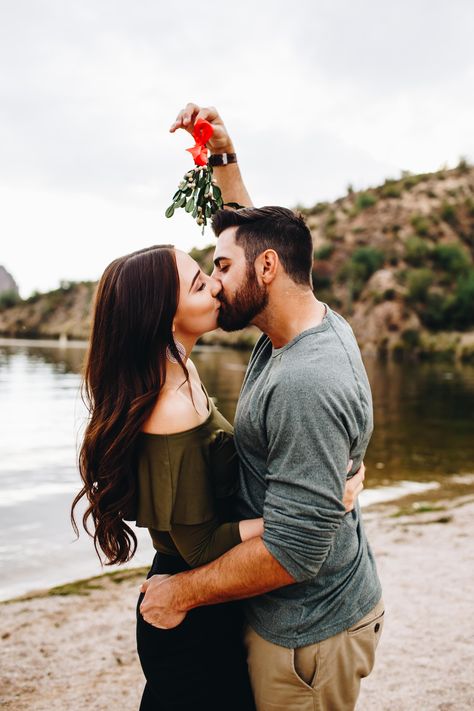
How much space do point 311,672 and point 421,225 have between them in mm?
74299

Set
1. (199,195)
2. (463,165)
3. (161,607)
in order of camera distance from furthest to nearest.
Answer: (463,165) → (199,195) → (161,607)

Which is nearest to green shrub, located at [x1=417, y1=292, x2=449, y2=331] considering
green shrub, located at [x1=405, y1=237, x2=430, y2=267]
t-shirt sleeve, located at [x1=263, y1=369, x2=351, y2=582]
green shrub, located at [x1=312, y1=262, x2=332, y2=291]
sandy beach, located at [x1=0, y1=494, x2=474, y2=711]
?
green shrub, located at [x1=405, y1=237, x2=430, y2=267]

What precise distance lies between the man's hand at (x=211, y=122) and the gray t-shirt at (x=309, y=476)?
1202 mm

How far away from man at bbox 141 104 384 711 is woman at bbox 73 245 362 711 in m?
0.08

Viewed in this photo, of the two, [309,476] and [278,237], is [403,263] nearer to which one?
[278,237]

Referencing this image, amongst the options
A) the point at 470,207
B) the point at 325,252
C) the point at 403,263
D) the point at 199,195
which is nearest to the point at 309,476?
the point at 199,195

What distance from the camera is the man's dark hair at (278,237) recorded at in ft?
8.69

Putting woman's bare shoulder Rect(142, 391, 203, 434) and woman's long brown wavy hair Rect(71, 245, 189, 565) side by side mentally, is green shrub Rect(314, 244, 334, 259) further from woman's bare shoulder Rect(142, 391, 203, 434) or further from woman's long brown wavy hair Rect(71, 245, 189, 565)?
woman's bare shoulder Rect(142, 391, 203, 434)

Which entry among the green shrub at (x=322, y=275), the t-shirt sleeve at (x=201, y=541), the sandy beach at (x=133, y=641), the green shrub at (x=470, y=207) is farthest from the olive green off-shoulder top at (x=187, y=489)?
the green shrub at (x=470, y=207)

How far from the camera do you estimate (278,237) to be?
2.65 m

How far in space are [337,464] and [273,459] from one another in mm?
218

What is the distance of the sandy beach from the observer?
463cm

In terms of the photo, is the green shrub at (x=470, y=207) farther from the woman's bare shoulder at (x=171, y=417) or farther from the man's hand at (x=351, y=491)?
the woman's bare shoulder at (x=171, y=417)

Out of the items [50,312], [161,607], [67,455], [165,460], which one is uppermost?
[165,460]
